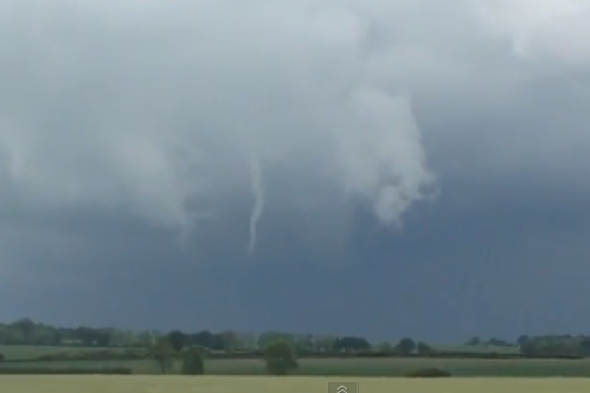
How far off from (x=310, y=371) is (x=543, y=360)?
28777 millimetres

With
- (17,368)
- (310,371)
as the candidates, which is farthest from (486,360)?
(17,368)

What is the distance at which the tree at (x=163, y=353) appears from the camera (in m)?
107

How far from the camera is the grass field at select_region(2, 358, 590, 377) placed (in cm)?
9919

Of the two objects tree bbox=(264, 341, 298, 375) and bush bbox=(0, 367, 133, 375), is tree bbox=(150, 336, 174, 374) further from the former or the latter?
tree bbox=(264, 341, 298, 375)

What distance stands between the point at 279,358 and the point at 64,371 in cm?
2193

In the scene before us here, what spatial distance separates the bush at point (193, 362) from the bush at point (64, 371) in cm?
587

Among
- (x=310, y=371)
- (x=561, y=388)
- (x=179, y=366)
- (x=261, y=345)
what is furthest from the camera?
(x=261, y=345)

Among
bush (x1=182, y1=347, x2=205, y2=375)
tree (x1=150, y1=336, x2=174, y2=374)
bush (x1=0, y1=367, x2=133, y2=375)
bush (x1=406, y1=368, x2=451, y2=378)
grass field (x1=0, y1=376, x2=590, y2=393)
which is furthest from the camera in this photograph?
tree (x1=150, y1=336, x2=174, y2=374)

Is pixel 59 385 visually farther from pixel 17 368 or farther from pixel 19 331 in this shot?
pixel 19 331

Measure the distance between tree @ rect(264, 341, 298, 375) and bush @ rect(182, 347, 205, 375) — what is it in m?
6.79

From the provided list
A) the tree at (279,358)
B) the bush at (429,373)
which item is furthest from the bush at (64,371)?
the bush at (429,373)

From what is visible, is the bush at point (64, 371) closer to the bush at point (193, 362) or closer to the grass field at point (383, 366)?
the grass field at point (383, 366)

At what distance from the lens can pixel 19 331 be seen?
394ft

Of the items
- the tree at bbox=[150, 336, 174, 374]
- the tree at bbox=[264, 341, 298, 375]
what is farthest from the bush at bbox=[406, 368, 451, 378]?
the tree at bbox=[150, 336, 174, 374]
